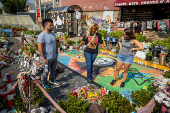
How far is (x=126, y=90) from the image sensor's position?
13.3 feet

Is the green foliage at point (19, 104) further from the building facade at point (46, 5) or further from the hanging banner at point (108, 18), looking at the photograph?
Answer: the building facade at point (46, 5)

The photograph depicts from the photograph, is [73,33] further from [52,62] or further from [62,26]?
[52,62]

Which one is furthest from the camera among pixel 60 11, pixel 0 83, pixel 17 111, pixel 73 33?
pixel 73 33

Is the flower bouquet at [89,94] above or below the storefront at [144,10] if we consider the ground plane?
below

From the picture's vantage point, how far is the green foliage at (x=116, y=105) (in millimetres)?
2516

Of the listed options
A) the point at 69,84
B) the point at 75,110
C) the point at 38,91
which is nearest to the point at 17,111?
the point at 38,91

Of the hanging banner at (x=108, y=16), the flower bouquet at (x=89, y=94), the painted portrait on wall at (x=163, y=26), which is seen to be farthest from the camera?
the hanging banner at (x=108, y=16)

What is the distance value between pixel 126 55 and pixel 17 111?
124 inches

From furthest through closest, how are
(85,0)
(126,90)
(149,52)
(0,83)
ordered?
(85,0)
(149,52)
(126,90)
(0,83)

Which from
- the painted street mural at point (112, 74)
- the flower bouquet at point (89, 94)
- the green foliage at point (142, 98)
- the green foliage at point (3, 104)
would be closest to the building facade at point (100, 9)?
the painted street mural at point (112, 74)

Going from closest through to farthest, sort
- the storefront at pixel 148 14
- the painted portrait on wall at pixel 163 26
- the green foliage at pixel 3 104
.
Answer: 1. the green foliage at pixel 3 104
2. the painted portrait on wall at pixel 163 26
3. the storefront at pixel 148 14

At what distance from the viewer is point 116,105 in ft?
8.54

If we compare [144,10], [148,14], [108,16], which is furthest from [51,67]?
[108,16]

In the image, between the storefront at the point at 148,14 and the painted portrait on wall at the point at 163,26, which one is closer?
the painted portrait on wall at the point at 163,26
